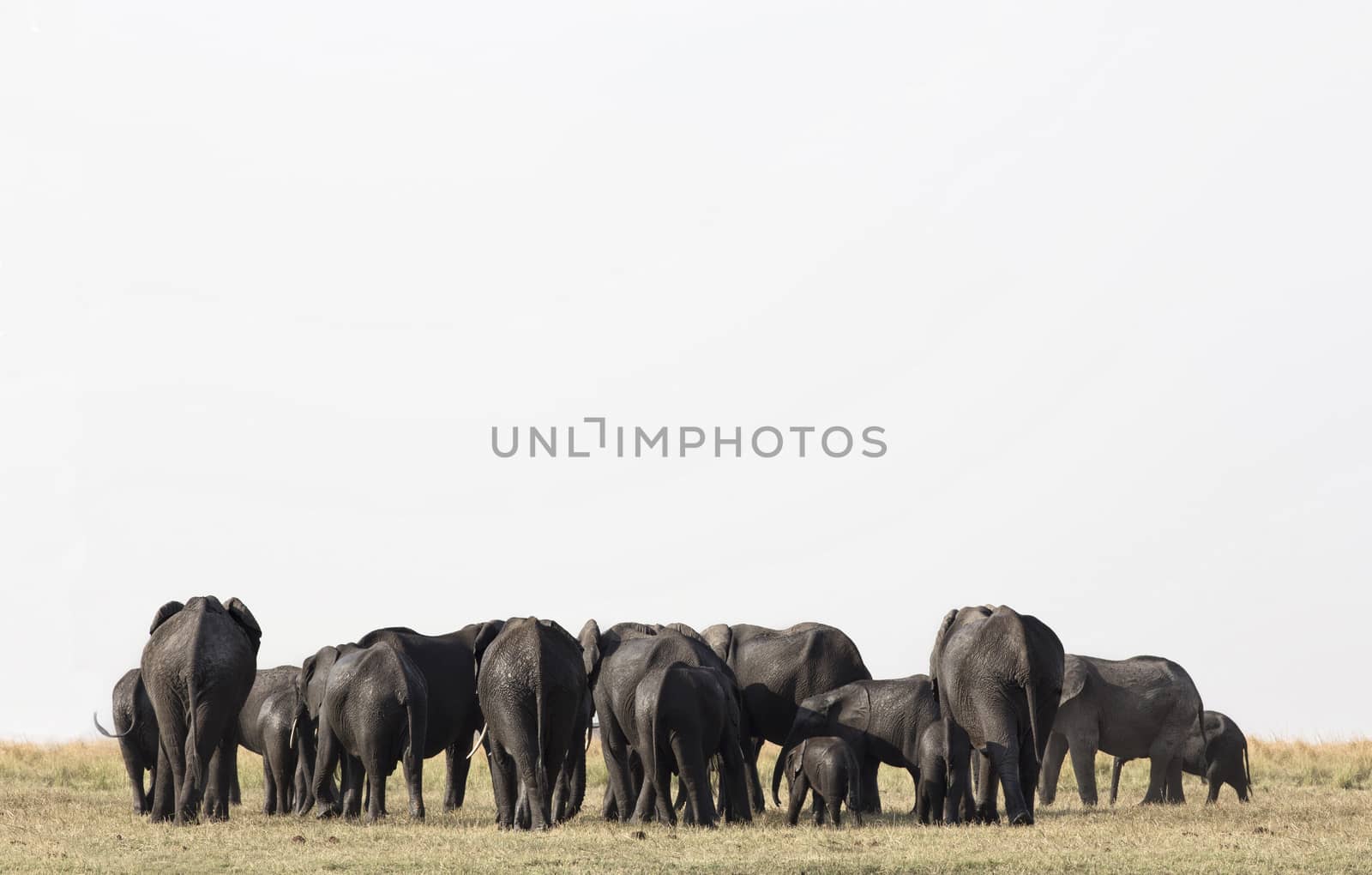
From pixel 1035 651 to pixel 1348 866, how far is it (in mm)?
4235

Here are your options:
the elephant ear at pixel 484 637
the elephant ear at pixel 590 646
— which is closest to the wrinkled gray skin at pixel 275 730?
the elephant ear at pixel 484 637

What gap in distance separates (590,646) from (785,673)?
292 centimetres

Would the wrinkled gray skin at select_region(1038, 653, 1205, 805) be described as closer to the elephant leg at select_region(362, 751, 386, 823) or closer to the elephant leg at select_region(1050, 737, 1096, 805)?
the elephant leg at select_region(1050, 737, 1096, 805)

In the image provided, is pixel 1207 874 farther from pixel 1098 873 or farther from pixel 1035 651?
pixel 1035 651

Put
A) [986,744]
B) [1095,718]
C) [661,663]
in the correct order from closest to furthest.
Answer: [986,744]
[661,663]
[1095,718]

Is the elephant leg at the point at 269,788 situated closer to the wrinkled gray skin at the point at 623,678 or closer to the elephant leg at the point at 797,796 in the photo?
the wrinkled gray skin at the point at 623,678

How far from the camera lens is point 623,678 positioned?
18594 millimetres

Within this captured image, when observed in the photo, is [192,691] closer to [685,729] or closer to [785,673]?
[685,729]

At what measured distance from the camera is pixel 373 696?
720 inches

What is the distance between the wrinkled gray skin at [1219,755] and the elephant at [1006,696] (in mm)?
5372

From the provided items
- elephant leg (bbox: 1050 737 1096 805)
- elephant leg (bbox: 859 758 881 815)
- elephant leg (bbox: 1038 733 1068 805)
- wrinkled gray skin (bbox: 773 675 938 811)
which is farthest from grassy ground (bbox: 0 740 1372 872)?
elephant leg (bbox: 1038 733 1068 805)

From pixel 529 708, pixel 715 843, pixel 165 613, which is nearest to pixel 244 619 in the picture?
pixel 165 613

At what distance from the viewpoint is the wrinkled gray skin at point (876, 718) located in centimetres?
1862

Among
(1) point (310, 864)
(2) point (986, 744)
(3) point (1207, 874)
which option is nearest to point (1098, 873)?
(3) point (1207, 874)
